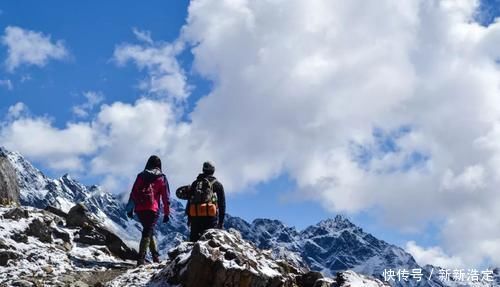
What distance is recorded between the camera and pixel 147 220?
19734 millimetres

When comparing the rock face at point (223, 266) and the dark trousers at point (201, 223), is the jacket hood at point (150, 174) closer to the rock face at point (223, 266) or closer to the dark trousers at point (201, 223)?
the dark trousers at point (201, 223)

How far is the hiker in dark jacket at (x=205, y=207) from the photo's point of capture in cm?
1914

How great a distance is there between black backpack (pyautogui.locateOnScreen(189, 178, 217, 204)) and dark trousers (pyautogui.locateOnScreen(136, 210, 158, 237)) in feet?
4.46

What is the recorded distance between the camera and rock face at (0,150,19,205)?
80.1 feet

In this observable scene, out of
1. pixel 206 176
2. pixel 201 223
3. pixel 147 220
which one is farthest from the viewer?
pixel 147 220

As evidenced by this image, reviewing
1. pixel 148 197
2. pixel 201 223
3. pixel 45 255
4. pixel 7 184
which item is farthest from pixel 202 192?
pixel 7 184

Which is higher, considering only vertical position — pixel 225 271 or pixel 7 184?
pixel 7 184

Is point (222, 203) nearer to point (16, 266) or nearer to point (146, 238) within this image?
point (146, 238)

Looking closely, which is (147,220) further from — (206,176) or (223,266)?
(223,266)

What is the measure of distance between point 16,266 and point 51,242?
2.60m

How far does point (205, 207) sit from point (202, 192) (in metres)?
0.45

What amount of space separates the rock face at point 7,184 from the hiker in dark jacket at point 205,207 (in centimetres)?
857

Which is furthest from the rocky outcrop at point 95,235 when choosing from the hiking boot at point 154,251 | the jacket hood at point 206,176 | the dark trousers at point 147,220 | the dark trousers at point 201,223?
the jacket hood at point 206,176

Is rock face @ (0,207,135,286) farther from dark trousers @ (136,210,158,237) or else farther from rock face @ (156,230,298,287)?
rock face @ (156,230,298,287)
